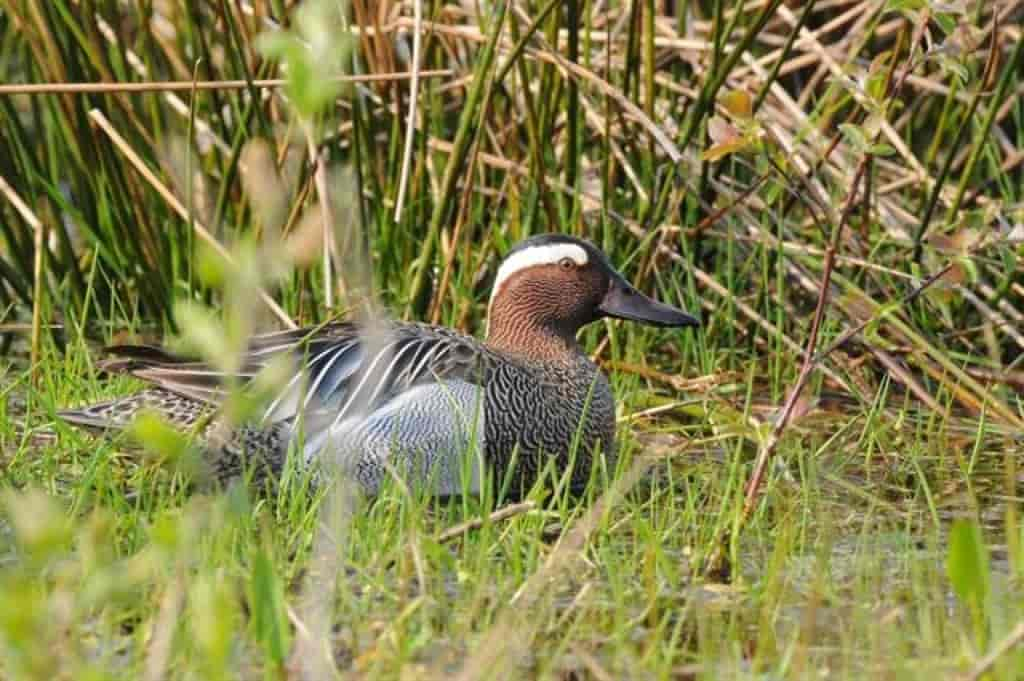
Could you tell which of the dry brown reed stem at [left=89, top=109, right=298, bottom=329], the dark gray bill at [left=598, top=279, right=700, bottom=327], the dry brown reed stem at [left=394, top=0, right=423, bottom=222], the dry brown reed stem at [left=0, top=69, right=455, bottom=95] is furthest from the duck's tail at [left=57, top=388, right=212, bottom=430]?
the dark gray bill at [left=598, top=279, right=700, bottom=327]

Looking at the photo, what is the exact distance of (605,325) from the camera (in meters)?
6.01

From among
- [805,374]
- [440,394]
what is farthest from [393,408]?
[805,374]

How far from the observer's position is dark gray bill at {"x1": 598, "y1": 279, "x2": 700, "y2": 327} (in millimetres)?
5234

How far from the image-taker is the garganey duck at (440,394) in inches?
181

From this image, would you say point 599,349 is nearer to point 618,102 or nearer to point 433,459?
point 618,102

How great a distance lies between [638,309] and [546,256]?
0.94 feet

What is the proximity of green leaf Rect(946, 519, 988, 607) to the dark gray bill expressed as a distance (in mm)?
2414

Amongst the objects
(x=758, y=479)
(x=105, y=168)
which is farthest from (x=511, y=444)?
(x=105, y=168)

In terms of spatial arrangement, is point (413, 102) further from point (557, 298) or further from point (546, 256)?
point (557, 298)

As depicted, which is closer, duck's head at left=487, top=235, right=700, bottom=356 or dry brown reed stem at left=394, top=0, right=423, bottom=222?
dry brown reed stem at left=394, top=0, right=423, bottom=222

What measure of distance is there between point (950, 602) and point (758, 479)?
47cm

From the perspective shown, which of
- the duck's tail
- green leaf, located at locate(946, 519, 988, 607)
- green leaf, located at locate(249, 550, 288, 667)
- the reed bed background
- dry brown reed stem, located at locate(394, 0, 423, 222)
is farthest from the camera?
dry brown reed stem, located at locate(394, 0, 423, 222)

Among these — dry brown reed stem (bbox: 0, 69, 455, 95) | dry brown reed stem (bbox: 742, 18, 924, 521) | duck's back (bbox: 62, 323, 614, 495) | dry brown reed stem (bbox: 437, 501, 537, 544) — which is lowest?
duck's back (bbox: 62, 323, 614, 495)

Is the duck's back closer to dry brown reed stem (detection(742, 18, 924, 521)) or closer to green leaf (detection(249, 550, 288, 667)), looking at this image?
dry brown reed stem (detection(742, 18, 924, 521))
